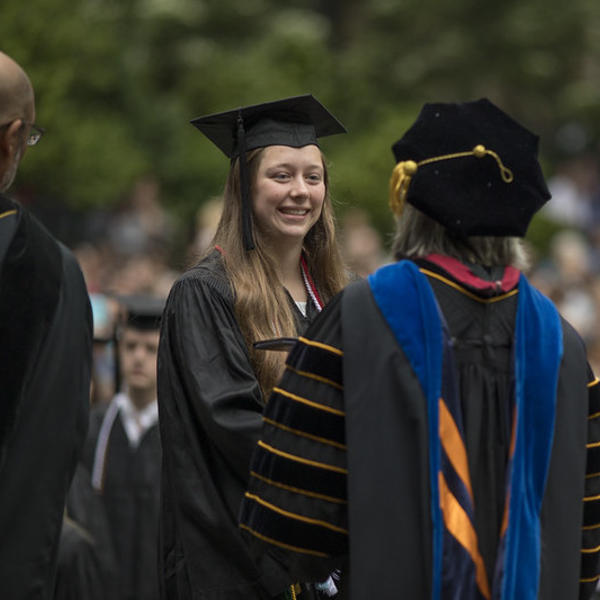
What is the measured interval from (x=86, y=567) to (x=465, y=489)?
3.16 m

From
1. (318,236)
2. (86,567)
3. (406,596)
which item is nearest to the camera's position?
(406,596)

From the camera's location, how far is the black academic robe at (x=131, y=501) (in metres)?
7.23

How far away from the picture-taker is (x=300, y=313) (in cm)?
484

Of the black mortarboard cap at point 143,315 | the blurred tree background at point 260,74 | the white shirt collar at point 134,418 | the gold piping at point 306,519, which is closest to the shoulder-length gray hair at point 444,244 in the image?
the gold piping at point 306,519

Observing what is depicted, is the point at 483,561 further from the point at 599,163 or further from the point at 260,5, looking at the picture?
the point at 260,5

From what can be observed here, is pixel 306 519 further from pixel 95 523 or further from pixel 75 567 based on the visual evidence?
pixel 95 523

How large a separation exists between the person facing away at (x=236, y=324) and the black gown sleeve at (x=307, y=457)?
1.27ft

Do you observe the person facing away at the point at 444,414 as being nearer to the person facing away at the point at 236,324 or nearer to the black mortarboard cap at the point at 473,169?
the black mortarboard cap at the point at 473,169

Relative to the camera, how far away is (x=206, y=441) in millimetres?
4484

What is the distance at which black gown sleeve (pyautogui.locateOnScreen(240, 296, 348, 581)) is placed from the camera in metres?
3.64

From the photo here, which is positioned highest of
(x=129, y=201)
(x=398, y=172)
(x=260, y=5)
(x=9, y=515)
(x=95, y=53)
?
(x=260, y=5)

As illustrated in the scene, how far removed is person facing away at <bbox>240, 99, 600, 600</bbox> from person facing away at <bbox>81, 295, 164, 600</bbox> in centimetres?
361

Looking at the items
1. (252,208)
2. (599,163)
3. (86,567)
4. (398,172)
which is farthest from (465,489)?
(599,163)

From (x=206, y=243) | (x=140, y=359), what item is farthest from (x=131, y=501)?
(x=206, y=243)
